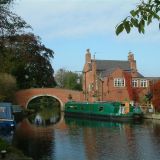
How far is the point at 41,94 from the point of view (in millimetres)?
68375

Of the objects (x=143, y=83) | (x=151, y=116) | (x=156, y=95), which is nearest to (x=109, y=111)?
(x=151, y=116)

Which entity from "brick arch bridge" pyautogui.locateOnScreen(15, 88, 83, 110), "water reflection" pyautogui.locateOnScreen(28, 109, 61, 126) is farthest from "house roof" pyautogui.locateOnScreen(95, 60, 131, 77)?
"water reflection" pyautogui.locateOnScreen(28, 109, 61, 126)

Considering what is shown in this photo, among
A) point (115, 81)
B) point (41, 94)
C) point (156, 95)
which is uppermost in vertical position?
point (115, 81)

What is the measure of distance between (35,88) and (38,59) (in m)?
4.85

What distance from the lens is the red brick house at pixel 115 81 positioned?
2488 inches

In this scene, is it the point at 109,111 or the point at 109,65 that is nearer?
the point at 109,111

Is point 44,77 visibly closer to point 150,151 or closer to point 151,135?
point 151,135

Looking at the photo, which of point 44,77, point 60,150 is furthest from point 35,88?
point 60,150

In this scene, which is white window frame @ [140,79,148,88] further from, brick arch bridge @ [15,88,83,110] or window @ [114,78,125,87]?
brick arch bridge @ [15,88,83,110]

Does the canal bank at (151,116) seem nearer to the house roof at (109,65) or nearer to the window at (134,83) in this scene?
the window at (134,83)

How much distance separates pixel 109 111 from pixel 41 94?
744 inches

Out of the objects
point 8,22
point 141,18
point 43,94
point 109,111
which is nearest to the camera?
point 141,18

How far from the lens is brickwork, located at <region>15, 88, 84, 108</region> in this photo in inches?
2653

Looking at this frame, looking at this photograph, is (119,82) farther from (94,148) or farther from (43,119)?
(94,148)
